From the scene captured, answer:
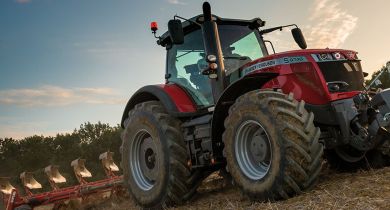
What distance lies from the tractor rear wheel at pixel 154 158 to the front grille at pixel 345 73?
200 centimetres

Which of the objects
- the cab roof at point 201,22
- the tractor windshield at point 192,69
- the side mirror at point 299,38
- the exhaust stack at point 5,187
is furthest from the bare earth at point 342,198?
the exhaust stack at point 5,187

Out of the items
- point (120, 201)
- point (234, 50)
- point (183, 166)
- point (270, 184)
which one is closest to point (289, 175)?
point (270, 184)

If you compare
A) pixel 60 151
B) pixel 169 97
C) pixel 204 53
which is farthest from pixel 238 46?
pixel 60 151

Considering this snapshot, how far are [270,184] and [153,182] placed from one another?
2.46 metres

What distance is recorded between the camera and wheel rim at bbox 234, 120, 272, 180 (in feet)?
13.8

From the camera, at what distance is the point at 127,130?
→ 6152 mm

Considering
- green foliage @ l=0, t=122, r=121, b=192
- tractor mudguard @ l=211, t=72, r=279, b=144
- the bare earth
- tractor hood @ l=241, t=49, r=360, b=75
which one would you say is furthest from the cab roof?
green foliage @ l=0, t=122, r=121, b=192

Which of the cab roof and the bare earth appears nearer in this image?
the bare earth

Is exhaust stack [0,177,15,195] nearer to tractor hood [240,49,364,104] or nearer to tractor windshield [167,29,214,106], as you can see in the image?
tractor windshield [167,29,214,106]

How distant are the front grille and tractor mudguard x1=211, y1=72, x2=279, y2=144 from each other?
0.58 m

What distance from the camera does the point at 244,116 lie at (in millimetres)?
4203

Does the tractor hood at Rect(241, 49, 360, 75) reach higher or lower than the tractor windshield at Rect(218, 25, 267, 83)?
lower

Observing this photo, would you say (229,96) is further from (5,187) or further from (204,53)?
(5,187)

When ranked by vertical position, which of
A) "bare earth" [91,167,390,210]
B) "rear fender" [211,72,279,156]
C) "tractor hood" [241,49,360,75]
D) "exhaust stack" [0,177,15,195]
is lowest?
"bare earth" [91,167,390,210]
